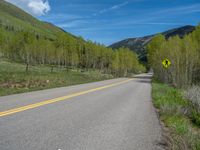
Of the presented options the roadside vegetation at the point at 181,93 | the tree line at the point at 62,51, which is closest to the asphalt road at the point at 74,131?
the roadside vegetation at the point at 181,93

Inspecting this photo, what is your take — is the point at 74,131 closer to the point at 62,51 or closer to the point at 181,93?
the point at 181,93

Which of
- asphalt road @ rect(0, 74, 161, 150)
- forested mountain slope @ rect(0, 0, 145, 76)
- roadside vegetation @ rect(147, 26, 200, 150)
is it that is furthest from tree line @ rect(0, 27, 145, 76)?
asphalt road @ rect(0, 74, 161, 150)

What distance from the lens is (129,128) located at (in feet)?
22.4

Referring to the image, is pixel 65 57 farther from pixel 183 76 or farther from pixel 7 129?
pixel 7 129

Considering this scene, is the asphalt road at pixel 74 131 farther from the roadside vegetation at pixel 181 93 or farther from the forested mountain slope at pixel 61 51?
the forested mountain slope at pixel 61 51

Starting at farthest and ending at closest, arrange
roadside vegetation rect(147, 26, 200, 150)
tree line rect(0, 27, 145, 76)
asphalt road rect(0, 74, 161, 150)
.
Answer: tree line rect(0, 27, 145, 76)
roadside vegetation rect(147, 26, 200, 150)
asphalt road rect(0, 74, 161, 150)

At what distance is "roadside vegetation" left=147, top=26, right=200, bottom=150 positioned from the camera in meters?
6.11

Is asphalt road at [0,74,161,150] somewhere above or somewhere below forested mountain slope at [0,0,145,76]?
below

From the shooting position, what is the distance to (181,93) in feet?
57.5

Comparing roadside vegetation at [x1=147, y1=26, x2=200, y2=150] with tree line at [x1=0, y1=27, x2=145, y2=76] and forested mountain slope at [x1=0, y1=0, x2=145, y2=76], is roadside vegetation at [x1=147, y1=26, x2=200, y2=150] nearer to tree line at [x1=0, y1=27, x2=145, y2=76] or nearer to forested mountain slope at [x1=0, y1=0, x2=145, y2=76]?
tree line at [x1=0, y1=27, x2=145, y2=76]

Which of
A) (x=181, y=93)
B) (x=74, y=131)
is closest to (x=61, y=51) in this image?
(x=181, y=93)

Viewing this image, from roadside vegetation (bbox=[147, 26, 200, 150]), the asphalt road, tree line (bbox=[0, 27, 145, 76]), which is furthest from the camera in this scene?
tree line (bbox=[0, 27, 145, 76])

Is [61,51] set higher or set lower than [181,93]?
higher

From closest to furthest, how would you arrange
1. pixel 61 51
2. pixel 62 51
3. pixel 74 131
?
pixel 74 131, pixel 62 51, pixel 61 51
